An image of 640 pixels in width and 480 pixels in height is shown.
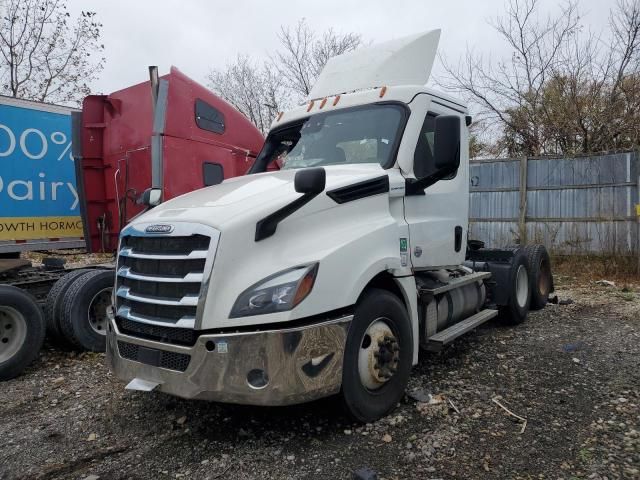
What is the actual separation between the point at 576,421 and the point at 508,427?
0.52 m

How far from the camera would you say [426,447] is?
3264 mm

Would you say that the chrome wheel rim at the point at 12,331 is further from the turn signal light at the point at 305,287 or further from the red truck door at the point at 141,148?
the turn signal light at the point at 305,287

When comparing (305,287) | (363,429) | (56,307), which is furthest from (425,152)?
(56,307)

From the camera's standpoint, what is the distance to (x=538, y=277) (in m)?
7.32

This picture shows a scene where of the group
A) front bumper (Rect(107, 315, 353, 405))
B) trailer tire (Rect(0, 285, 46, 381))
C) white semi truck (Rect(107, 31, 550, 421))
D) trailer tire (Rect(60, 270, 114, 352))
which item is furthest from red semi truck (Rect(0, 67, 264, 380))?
front bumper (Rect(107, 315, 353, 405))

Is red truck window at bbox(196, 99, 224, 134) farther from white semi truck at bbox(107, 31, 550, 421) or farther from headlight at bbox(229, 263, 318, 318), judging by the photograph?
headlight at bbox(229, 263, 318, 318)

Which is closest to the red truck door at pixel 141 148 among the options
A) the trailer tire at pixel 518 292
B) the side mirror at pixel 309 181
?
the side mirror at pixel 309 181

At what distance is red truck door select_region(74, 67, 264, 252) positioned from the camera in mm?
6000

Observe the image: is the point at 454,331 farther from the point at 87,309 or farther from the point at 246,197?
the point at 87,309

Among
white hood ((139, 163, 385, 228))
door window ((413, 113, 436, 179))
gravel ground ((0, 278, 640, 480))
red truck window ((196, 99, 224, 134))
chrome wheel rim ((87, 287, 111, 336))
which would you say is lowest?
gravel ground ((0, 278, 640, 480))

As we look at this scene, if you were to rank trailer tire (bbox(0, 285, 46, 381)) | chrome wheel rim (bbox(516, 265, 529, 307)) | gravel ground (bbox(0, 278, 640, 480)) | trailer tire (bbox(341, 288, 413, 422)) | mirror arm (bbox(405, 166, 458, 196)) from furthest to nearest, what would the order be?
chrome wheel rim (bbox(516, 265, 529, 307)), trailer tire (bbox(0, 285, 46, 381)), mirror arm (bbox(405, 166, 458, 196)), trailer tire (bbox(341, 288, 413, 422)), gravel ground (bbox(0, 278, 640, 480))

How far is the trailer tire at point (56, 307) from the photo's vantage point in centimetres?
535

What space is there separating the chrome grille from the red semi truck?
2146 mm

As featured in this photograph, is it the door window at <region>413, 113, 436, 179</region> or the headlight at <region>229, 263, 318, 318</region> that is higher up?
the door window at <region>413, 113, 436, 179</region>
